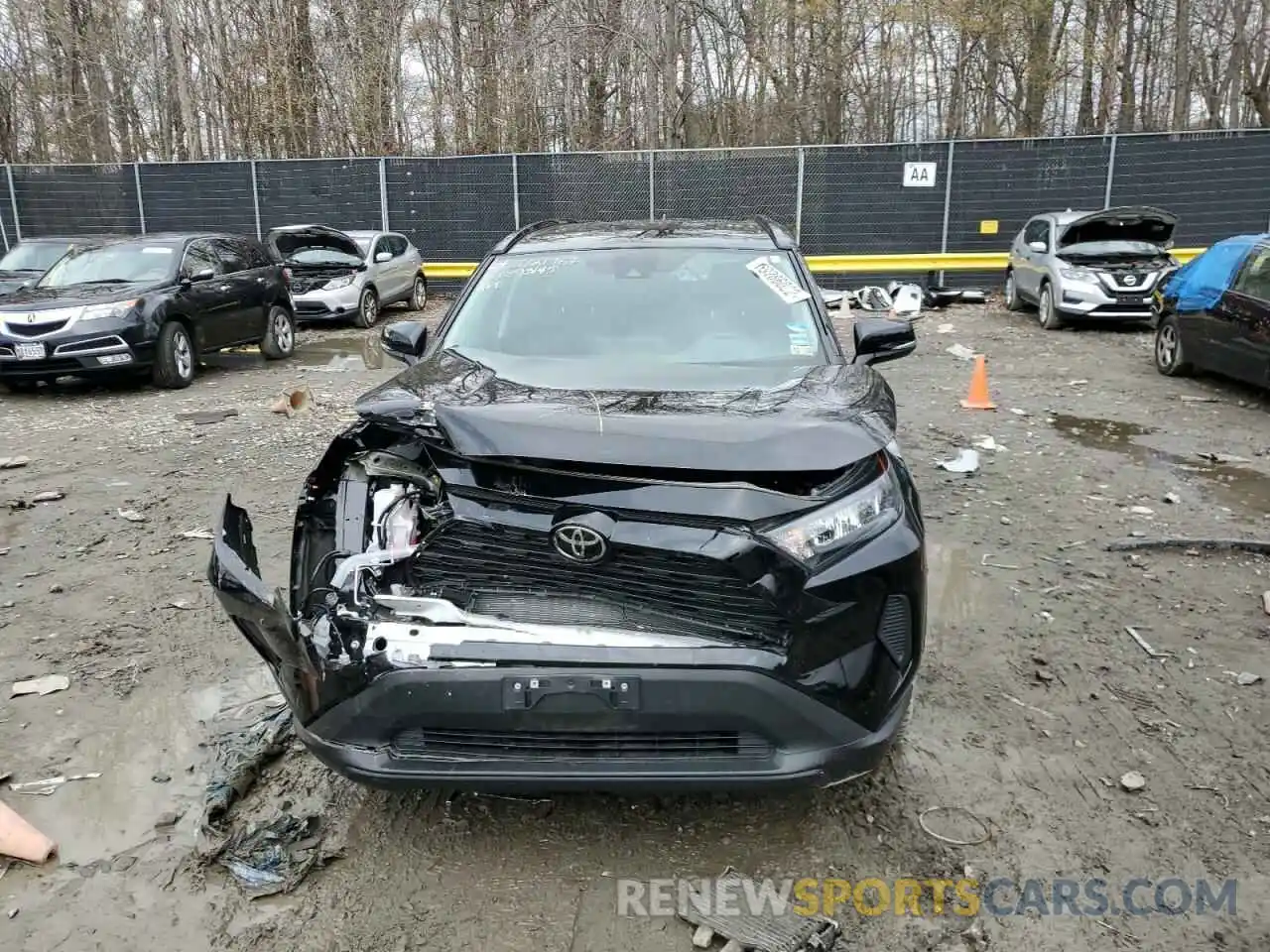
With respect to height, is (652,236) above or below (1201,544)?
above

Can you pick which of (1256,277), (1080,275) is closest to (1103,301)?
(1080,275)

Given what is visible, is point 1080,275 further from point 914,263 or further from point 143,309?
point 143,309

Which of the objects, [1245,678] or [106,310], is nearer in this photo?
[1245,678]

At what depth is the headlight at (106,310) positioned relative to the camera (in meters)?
9.74

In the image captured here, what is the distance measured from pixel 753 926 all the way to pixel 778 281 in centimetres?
271

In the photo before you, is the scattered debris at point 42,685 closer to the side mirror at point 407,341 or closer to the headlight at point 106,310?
the side mirror at point 407,341

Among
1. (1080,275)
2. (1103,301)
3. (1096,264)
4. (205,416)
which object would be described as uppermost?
(1096,264)

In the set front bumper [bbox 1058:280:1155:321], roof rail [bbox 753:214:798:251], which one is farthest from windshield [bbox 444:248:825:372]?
front bumper [bbox 1058:280:1155:321]

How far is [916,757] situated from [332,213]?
62.3 ft

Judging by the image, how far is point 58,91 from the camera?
1054 inches

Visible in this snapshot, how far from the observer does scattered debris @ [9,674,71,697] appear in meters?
4.05

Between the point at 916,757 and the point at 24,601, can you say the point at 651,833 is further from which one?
the point at 24,601

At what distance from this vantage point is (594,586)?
8.65ft

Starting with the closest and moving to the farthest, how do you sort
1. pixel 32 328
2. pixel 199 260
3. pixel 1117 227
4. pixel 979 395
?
pixel 979 395 → pixel 32 328 → pixel 199 260 → pixel 1117 227
